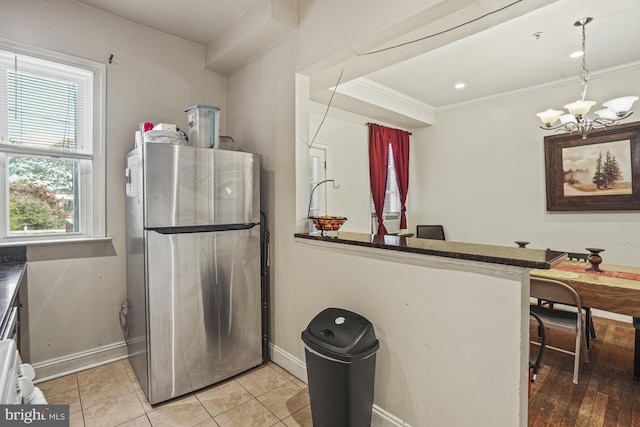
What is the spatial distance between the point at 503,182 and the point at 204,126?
13.3 feet

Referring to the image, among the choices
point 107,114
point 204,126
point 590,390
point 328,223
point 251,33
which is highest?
Result: point 251,33

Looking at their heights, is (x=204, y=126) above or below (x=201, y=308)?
above

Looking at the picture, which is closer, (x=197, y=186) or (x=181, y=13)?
(x=197, y=186)

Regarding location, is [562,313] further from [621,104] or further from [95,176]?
[95,176]

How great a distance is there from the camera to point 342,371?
1.48 meters

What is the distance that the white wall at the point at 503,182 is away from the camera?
357cm

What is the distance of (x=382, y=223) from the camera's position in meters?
4.71

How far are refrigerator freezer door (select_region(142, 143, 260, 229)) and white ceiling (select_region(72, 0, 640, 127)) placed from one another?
1062 millimetres

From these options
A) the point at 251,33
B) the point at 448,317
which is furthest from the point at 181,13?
the point at 448,317

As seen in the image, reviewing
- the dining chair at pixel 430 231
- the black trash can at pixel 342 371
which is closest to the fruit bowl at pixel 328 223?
the black trash can at pixel 342 371

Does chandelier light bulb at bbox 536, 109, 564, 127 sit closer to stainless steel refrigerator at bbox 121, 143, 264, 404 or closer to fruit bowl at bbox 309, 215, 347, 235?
fruit bowl at bbox 309, 215, 347, 235

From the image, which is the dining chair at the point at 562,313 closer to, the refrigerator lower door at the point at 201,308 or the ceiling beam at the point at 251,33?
the refrigerator lower door at the point at 201,308

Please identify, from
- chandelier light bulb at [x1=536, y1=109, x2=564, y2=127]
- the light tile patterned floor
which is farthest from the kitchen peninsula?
chandelier light bulb at [x1=536, y1=109, x2=564, y2=127]

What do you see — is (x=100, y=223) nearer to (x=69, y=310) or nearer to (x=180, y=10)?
(x=69, y=310)
